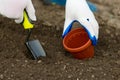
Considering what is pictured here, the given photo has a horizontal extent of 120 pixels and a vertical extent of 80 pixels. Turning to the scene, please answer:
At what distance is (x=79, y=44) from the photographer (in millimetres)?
3318

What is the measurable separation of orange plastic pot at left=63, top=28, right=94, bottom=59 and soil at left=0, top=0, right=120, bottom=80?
5 cm

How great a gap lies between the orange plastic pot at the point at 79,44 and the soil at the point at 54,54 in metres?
0.05

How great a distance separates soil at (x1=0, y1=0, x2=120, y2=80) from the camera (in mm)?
2920

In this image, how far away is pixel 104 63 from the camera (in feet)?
10.0

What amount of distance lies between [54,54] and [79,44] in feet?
0.82

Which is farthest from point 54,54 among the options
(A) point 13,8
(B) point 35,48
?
(A) point 13,8

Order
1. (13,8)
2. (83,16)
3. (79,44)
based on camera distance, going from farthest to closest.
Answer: (79,44) → (83,16) → (13,8)

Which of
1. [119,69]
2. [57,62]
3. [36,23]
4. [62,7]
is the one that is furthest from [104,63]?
[62,7]

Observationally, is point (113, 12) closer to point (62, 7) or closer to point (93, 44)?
point (62, 7)

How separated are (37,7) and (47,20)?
0.27 meters

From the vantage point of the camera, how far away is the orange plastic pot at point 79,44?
3.09 metres

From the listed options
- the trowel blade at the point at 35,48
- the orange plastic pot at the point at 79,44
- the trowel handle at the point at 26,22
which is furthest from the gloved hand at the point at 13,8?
the orange plastic pot at the point at 79,44

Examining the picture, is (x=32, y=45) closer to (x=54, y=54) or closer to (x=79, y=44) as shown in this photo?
(x=54, y=54)

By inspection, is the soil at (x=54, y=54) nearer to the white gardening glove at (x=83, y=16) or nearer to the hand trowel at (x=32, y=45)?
the hand trowel at (x=32, y=45)
